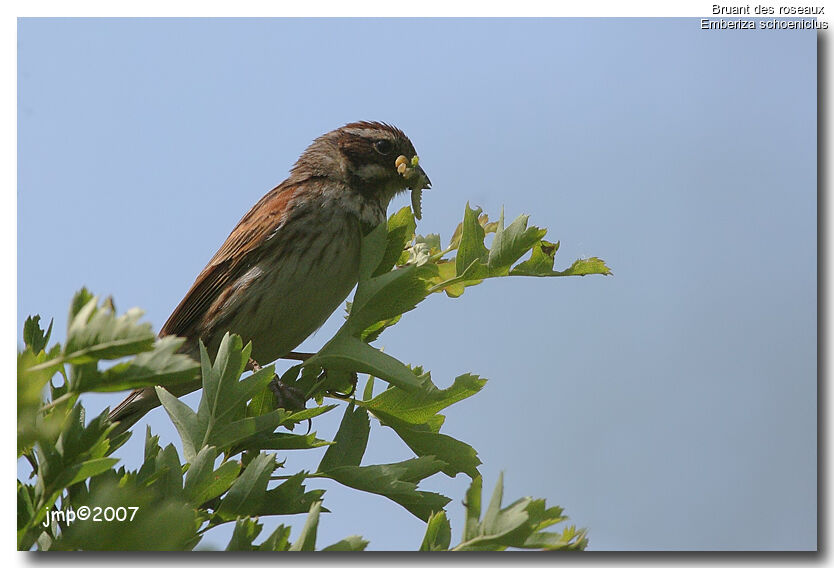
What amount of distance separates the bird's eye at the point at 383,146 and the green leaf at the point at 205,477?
51.7 inches

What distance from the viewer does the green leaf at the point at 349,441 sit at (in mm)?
1964

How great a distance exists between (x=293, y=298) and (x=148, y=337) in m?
1.22

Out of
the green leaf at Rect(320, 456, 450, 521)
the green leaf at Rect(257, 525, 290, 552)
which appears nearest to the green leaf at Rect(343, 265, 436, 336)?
the green leaf at Rect(320, 456, 450, 521)

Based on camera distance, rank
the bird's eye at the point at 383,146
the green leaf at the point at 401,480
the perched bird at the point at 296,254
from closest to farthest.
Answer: the green leaf at the point at 401,480, the perched bird at the point at 296,254, the bird's eye at the point at 383,146

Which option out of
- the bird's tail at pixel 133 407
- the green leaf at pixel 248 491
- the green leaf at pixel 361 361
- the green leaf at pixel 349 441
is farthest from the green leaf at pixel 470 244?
the bird's tail at pixel 133 407

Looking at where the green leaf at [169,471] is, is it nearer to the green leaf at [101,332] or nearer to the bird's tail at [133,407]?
the green leaf at [101,332]

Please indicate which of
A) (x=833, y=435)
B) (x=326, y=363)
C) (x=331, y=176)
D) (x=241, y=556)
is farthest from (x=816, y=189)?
(x=241, y=556)

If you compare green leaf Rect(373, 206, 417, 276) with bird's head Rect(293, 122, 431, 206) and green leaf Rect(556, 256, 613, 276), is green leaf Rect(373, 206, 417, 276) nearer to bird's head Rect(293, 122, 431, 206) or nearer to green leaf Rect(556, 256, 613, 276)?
green leaf Rect(556, 256, 613, 276)

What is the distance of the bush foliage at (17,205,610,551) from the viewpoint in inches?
51.8

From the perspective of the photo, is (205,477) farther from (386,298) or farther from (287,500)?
(386,298)

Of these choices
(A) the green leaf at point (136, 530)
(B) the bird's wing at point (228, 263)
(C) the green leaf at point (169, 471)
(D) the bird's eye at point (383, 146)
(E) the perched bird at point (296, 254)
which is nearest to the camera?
(A) the green leaf at point (136, 530)

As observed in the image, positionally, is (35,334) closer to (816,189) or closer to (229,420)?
(229,420)

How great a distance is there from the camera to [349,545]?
170 cm

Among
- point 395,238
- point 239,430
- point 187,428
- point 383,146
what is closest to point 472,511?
point 239,430
